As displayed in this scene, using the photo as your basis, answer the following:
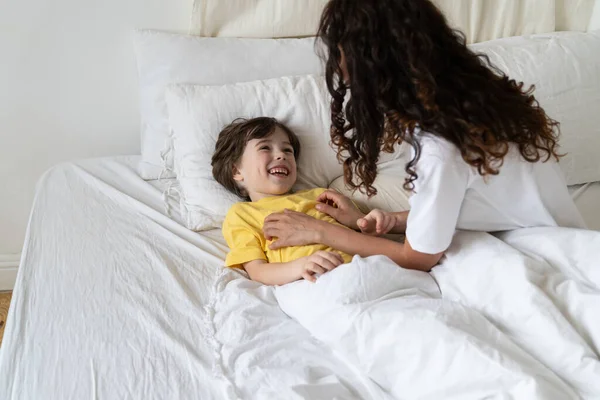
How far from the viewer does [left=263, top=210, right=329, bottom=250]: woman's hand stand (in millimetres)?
1195

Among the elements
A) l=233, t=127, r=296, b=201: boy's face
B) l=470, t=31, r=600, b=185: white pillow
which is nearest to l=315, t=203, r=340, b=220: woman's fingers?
l=233, t=127, r=296, b=201: boy's face

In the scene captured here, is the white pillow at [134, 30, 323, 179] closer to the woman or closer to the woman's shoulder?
the woman

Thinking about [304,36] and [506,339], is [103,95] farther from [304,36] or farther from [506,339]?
[506,339]

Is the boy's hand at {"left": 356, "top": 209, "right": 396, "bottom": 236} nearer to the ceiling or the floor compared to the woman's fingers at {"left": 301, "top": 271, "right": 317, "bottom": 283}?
nearer to the ceiling

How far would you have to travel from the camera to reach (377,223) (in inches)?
47.0

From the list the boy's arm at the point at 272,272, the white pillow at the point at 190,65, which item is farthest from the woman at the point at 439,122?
the white pillow at the point at 190,65

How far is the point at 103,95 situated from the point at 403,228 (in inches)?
39.0

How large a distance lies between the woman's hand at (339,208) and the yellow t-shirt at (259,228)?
0.06 ft

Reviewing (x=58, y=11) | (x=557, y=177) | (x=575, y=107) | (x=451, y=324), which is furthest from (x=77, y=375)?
(x=575, y=107)

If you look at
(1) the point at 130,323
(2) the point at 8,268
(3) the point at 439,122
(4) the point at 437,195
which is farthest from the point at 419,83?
(2) the point at 8,268

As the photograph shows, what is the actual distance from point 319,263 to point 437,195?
0.28m

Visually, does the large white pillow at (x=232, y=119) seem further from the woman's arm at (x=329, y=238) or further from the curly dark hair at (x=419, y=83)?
the curly dark hair at (x=419, y=83)

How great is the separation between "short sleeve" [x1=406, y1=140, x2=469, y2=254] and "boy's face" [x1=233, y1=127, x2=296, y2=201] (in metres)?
0.45

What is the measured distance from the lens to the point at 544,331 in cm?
85
